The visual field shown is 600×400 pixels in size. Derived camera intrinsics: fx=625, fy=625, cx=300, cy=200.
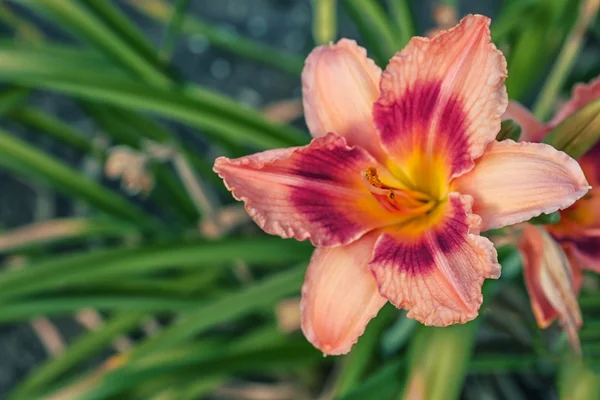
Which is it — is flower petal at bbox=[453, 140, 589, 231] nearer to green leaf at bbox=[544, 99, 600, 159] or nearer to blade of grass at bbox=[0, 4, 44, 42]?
green leaf at bbox=[544, 99, 600, 159]

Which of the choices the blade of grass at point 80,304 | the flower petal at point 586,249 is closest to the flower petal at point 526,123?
the flower petal at point 586,249

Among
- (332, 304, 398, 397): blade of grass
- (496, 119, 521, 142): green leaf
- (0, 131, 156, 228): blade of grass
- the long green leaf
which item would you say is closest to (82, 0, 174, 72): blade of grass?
the long green leaf

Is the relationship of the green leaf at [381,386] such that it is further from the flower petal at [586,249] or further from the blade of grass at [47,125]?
the blade of grass at [47,125]

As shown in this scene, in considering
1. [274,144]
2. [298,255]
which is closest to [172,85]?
[274,144]

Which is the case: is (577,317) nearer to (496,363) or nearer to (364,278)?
(364,278)

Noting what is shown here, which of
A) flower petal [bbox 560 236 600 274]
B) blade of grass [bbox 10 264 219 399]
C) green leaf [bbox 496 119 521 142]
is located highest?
blade of grass [bbox 10 264 219 399]

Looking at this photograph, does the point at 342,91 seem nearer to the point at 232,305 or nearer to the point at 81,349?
the point at 232,305
